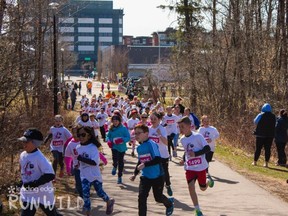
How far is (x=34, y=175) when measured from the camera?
7.00 metres

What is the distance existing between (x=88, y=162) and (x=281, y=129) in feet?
29.6

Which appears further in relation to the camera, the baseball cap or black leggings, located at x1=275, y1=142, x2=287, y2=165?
black leggings, located at x1=275, y1=142, x2=287, y2=165

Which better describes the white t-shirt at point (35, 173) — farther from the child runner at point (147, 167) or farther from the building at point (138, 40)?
the building at point (138, 40)

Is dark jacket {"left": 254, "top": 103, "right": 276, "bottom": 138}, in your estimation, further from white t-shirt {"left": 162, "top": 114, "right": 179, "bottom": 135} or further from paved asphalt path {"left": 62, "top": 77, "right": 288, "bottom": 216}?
white t-shirt {"left": 162, "top": 114, "right": 179, "bottom": 135}

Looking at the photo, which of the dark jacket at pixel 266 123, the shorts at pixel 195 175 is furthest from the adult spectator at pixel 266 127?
the shorts at pixel 195 175

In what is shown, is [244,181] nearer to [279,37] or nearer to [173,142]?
[173,142]

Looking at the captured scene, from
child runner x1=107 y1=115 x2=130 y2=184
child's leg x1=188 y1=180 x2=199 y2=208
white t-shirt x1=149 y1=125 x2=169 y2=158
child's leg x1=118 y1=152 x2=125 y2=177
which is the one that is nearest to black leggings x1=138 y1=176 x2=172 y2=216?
child's leg x1=188 y1=180 x2=199 y2=208

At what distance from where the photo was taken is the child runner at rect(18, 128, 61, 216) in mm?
→ 6934

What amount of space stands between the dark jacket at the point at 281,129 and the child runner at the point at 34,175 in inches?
409

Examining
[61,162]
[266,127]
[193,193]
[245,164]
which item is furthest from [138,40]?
[193,193]

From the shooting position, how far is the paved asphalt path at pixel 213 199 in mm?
9523

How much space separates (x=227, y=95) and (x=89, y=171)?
18397 mm

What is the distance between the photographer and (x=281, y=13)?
23.5m

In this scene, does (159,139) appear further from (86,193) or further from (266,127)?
(266,127)
